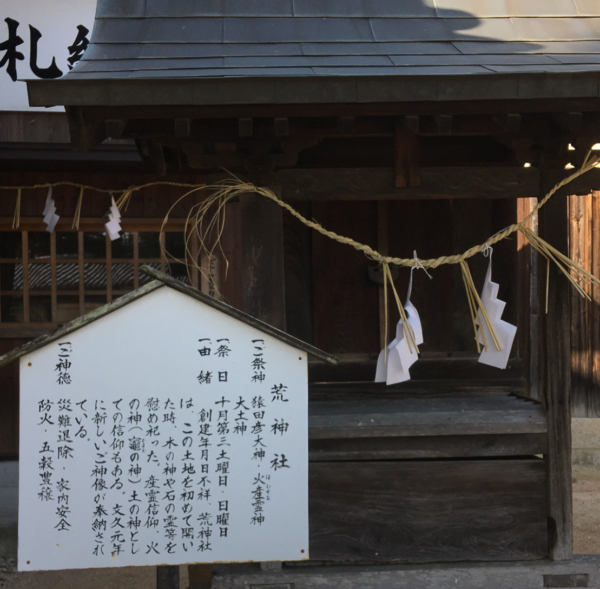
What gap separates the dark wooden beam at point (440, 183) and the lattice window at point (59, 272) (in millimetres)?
3185

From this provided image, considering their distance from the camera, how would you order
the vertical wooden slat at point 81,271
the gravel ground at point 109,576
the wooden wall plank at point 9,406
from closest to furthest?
the gravel ground at point 109,576 → the wooden wall plank at point 9,406 → the vertical wooden slat at point 81,271

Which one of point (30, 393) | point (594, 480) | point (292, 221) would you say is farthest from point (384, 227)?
point (594, 480)

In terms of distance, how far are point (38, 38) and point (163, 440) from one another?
4.25m

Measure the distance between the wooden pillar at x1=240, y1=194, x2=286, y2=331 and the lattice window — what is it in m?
3.00

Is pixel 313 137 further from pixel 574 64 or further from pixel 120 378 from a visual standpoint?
pixel 120 378

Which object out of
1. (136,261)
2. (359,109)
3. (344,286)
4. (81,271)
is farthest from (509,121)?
(81,271)

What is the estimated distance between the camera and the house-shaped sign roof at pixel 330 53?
2.85 metres

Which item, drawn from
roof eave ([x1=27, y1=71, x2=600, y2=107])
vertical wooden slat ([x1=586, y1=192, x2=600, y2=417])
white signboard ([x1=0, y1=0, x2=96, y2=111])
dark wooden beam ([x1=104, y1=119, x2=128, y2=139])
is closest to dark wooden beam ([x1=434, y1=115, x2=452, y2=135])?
roof eave ([x1=27, y1=71, x2=600, y2=107])

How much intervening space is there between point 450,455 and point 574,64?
2088mm

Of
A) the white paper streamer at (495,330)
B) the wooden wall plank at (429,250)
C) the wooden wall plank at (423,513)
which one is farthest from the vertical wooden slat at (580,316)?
the wooden wall plank at (423,513)

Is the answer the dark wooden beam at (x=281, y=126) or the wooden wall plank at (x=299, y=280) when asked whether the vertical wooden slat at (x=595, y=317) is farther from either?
the dark wooden beam at (x=281, y=126)

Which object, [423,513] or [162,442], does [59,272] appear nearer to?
[162,442]

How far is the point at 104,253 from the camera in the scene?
6.18 metres

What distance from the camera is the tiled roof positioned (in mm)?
3021
